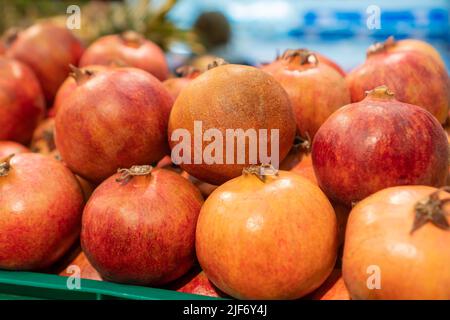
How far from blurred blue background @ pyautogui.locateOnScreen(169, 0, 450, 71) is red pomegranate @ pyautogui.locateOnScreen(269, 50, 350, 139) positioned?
164 inches

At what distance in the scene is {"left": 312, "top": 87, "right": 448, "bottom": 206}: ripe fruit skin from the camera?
107 centimetres

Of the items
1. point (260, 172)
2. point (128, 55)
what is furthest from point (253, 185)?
point (128, 55)

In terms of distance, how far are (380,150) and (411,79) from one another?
0.45 m

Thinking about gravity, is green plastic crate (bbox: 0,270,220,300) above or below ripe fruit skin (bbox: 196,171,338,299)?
below

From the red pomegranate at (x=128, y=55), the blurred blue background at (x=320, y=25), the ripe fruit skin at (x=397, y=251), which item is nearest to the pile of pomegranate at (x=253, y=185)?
the ripe fruit skin at (x=397, y=251)

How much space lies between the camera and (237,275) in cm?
104

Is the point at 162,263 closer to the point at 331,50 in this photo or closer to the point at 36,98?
the point at 36,98

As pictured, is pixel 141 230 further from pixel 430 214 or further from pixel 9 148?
pixel 9 148

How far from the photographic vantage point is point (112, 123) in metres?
1.31

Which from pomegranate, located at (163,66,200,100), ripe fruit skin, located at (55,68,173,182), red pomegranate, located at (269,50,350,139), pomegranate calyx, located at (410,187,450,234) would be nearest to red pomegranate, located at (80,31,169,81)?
pomegranate, located at (163,66,200,100)

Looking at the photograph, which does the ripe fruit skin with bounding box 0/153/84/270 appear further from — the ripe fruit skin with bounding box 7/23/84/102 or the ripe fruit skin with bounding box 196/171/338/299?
the ripe fruit skin with bounding box 7/23/84/102

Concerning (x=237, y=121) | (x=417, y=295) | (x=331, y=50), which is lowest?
(x=331, y=50)

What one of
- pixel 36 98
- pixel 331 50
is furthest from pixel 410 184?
pixel 331 50
